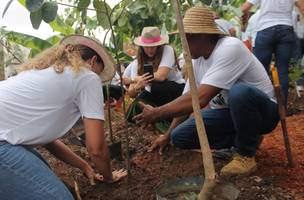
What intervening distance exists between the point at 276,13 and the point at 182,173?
6.02ft

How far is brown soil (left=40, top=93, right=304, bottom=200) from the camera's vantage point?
233cm

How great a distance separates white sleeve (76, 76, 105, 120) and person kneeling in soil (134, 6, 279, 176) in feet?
1.03

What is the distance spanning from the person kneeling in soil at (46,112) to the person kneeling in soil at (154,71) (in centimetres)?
177

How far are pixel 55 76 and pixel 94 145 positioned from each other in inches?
14.7

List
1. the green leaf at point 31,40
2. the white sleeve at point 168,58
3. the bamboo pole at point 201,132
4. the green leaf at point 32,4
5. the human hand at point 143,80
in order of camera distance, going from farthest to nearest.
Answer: the green leaf at point 31,40 → the white sleeve at point 168,58 → the human hand at point 143,80 → the green leaf at point 32,4 → the bamboo pole at point 201,132

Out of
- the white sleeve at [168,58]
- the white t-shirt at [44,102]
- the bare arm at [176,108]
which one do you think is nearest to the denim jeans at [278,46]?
the white sleeve at [168,58]

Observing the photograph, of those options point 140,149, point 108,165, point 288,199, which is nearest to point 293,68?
point 140,149

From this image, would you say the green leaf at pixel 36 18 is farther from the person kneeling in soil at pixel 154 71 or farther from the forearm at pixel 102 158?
the person kneeling in soil at pixel 154 71

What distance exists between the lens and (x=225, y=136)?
275 cm

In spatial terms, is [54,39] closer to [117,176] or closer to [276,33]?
[276,33]

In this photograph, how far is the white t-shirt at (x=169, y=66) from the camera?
4012mm

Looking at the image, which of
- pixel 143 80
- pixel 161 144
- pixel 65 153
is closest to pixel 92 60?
pixel 65 153

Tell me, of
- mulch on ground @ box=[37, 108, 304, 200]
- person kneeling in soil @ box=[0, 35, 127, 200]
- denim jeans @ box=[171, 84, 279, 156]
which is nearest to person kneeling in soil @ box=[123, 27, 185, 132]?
mulch on ground @ box=[37, 108, 304, 200]

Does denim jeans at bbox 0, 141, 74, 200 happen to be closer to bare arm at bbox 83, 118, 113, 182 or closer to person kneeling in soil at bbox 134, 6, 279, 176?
bare arm at bbox 83, 118, 113, 182
